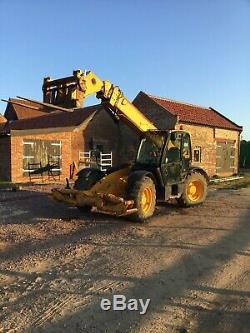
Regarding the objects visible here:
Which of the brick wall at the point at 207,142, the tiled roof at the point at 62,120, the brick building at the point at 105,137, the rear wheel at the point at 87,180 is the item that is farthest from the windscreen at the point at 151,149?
the tiled roof at the point at 62,120

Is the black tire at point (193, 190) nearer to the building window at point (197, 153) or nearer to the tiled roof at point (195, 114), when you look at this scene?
the tiled roof at point (195, 114)

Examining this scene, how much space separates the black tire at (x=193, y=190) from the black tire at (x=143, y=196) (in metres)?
1.83

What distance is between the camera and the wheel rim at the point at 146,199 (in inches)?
363

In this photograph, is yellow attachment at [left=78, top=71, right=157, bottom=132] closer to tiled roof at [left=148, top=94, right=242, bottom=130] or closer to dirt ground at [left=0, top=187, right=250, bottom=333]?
dirt ground at [left=0, top=187, right=250, bottom=333]

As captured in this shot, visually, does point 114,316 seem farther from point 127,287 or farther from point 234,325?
point 234,325

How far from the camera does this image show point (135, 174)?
9.27 metres

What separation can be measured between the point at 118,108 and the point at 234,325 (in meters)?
6.99

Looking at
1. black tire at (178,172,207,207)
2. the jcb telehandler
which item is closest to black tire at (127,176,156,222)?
the jcb telehandler

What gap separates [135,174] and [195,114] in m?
17.0

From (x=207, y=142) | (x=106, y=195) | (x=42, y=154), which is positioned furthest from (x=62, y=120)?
(x=106, y=195)

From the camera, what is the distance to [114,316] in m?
4.21

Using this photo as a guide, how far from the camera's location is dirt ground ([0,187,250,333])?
13.5 feet

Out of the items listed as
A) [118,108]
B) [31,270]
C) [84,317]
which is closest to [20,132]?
[118,108]

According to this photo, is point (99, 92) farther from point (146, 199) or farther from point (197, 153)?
point (197, 153)
